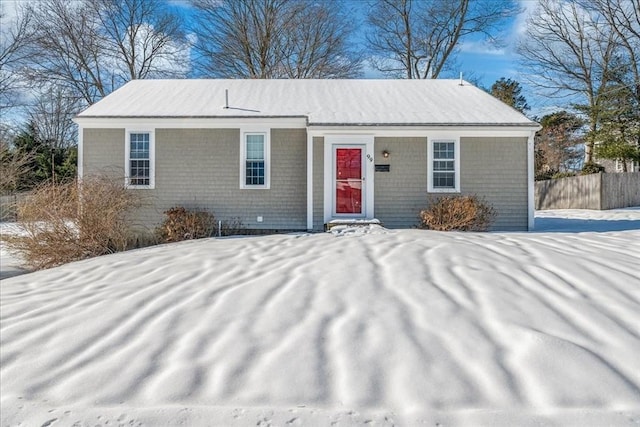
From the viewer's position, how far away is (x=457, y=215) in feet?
34.0

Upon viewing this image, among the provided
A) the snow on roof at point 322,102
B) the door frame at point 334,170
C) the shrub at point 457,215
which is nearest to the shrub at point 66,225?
the snow on roof at point 322,102

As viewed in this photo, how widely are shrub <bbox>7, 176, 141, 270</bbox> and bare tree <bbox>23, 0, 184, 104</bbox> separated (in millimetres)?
19741

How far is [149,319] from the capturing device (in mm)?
3449

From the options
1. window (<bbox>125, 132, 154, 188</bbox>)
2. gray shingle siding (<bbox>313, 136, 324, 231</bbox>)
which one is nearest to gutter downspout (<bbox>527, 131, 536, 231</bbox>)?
gray shingle siding (<bbox>313, 136, 324, 231</bbox>)

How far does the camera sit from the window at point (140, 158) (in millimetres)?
11406

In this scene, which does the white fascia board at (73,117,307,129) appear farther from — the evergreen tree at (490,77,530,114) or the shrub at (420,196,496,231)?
the evergreen tree at (490,77,530,114)

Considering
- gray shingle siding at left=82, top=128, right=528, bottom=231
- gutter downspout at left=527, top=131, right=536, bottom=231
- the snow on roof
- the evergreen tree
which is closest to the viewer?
gutter downspout at left=527, top=131, right=536, bottom=231

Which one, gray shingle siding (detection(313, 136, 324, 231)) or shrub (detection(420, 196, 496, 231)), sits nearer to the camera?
shrub (detection(420, 196, 496, 231))

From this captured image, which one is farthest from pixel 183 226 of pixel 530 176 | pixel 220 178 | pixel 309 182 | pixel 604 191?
pixel 604 191

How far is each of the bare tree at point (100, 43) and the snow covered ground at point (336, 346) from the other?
24026mm

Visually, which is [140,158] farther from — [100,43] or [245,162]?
[100,43]

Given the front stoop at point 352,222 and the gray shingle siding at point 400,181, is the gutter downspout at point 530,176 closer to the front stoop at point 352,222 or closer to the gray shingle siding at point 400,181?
the gray shingle siding at point 400,181

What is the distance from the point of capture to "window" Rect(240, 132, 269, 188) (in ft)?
37.5

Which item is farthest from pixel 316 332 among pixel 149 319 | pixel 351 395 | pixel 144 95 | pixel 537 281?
pixel 144 95
